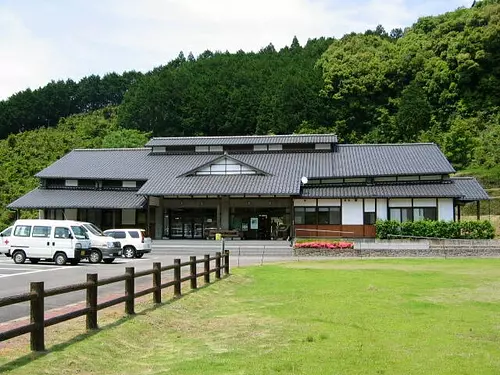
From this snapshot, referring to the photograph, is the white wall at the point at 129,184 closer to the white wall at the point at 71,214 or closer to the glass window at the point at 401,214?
the white wall at the point at 71,214

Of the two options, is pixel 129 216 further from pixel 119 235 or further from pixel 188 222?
pixel 119 235

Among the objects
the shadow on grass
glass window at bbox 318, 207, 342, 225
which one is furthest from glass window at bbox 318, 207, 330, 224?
the shadow on grass

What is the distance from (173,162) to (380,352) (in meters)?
40.3

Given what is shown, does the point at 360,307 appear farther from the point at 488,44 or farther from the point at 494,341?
the point at 488,44

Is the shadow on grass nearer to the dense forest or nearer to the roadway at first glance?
the roadway

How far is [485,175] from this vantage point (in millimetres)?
51469

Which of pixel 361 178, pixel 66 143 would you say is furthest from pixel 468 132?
pixel 66 143

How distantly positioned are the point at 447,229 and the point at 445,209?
11.5 ft

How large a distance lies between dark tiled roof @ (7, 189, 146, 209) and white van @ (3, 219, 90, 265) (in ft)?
57.9

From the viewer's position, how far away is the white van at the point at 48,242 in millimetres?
21312

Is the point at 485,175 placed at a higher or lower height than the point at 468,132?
lower

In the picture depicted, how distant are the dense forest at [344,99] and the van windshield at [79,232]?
30835 millimetres

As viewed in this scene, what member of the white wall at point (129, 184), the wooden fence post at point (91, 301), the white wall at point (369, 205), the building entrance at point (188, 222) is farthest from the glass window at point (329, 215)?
the wooden fence post at point (91, 301)

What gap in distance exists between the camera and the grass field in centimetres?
636
